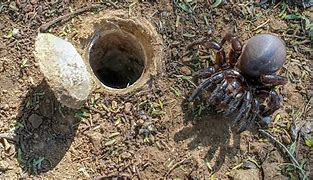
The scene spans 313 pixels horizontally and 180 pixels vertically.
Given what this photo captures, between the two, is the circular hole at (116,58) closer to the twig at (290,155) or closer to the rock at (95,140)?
the rock at (95,140)

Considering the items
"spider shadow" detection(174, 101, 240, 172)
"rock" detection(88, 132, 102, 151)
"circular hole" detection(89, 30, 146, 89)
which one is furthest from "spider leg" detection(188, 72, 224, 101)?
"rock" detection(88, 132, 102, 151)

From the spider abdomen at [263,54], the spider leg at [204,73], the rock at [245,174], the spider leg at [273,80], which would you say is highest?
the spider abdomen at [263,54]

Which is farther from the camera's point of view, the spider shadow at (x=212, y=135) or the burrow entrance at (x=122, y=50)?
the burrow entrance at (x=122, y=50)

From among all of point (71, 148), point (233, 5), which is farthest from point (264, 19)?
point (71, 148)

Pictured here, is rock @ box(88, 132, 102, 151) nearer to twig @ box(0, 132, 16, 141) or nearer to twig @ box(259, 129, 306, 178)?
twig @ box(0, 132, 16, 141)

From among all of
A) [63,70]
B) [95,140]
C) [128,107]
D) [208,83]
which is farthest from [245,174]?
[63,70]

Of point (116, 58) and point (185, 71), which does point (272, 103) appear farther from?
point (116, 58)

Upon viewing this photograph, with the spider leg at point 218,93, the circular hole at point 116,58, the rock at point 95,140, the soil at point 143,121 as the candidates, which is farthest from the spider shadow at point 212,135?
the circular hole at point 116,58
